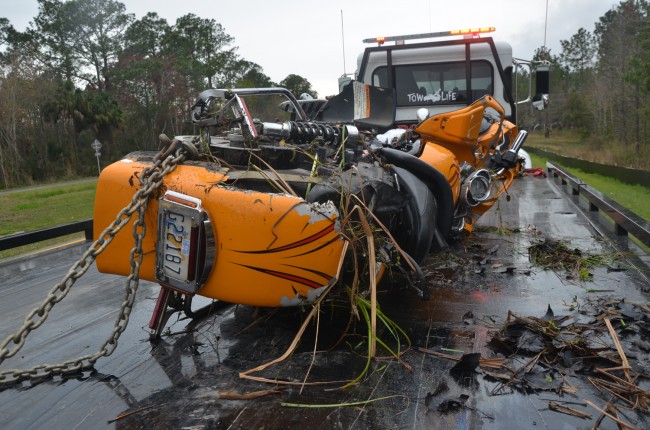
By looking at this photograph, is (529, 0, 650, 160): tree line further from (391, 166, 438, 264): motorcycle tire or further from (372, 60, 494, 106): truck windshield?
(391, 166, 438, 264): motorcycle tire

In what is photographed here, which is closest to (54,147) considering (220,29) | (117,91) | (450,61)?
(117,91)

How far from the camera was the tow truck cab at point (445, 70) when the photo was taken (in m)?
9.24

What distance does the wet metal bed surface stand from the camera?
264 centimetres

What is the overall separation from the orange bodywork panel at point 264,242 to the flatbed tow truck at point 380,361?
0.46 meters

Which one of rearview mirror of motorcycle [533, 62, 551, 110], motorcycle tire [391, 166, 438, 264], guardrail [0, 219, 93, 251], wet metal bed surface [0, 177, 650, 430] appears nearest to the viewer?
wet metal bed surface [0, 177, 650, 430]

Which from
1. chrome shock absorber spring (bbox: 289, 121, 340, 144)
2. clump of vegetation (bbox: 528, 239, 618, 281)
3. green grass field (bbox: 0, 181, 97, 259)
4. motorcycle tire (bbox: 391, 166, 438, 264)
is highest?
chrome shock absorber spring (bbox: 289, 121, 340, 144)

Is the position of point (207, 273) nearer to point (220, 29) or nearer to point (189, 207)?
point (189, 207)

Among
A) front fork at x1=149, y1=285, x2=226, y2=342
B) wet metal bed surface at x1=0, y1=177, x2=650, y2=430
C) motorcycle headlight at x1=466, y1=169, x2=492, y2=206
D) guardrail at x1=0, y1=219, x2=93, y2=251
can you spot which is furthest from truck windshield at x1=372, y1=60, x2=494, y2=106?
front fork at x1=149, y1=285, x2=226, y2=342

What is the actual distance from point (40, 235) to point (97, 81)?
42200 millimetres

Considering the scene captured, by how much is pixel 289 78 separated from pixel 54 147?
21.1 meters

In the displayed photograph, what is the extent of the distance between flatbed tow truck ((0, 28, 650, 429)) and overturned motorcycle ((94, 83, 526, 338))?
0.39 metres

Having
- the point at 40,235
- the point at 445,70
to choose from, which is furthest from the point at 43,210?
the point at 445,70

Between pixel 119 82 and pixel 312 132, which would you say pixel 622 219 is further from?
pixel 119 82

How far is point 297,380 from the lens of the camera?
9.98ft
